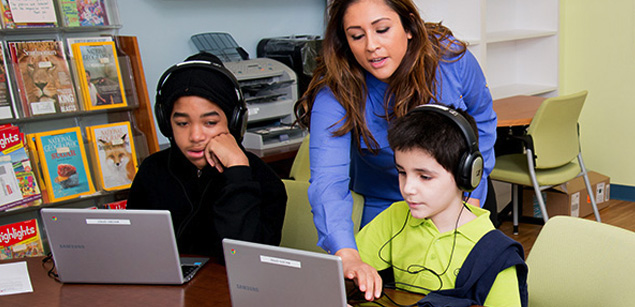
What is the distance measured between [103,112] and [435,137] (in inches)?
78.4

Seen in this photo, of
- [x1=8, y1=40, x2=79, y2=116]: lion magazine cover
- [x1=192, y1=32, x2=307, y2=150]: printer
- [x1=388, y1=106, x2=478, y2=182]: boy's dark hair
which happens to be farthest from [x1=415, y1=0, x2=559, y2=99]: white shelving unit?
[x1=388, y1=106, x2=478, y2=182]: boy's dark hair

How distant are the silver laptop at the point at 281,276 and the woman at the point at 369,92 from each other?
0.25 metres

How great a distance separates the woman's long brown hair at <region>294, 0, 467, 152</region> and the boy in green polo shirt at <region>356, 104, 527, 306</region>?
0.15 metres

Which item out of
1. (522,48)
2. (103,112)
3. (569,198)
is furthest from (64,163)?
(522,48)

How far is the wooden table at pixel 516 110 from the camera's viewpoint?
10.1ft

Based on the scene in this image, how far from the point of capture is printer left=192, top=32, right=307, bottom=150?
2.95 metres

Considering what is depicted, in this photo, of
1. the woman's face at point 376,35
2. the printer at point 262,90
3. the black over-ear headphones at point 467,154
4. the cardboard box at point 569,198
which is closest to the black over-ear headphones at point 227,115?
the woman's face at point 376,35

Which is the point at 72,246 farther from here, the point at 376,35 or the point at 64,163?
the point at 64,163

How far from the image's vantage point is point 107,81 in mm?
2717

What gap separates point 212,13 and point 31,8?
3.13ft

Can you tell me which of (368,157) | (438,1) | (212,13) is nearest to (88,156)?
(212,13)

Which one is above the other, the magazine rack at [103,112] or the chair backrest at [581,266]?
the magazine rack at [103,112]

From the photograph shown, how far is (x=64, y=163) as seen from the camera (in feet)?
8.69

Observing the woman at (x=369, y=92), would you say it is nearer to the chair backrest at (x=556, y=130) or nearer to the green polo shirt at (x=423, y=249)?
the green polo shirt at (x=423, y=249)
